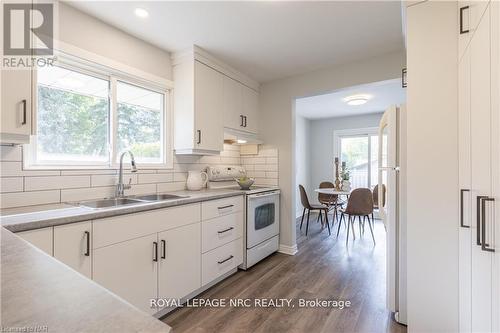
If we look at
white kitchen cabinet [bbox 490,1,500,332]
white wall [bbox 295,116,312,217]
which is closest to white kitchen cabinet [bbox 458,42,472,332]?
white kitchen cabinet [bbox 490,1,500,332]

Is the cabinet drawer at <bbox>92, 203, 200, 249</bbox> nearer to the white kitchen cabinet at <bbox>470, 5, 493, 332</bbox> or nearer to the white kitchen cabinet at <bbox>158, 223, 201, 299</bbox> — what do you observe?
the white kitchen cabinet at <bbox>158, 223, 201, 299</bbox>

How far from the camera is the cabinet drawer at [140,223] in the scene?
1.45m

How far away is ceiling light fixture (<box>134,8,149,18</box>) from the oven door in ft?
6.40

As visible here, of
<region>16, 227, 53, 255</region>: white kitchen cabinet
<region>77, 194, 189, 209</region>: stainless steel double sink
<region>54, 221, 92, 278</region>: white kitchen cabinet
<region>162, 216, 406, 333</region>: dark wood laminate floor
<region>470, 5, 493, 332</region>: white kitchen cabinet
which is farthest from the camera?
<region>77, 194, 189, 209</region>: stainless steel double sink

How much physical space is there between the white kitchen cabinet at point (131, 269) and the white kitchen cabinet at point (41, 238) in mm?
240

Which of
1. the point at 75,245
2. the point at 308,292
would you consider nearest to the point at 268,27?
the point at 75,245

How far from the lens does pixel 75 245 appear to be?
4.37ft

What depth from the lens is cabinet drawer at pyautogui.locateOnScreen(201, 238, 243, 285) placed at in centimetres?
220

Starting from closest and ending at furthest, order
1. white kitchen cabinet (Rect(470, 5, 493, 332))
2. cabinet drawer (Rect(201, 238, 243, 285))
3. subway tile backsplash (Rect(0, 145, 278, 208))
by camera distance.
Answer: white kitchen cabinet (Rect(470, 5, 493, 332)) < subway tile backsplash (Rect(0, 145, 278, 208)) < cabinet drawer (Rect(201, 238, 243, 285))

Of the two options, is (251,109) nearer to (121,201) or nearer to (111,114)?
(111,114)

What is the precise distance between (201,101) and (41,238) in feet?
5.98

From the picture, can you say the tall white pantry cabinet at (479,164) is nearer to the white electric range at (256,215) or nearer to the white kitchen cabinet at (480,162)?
the white kitchen cabinet at (480,162)

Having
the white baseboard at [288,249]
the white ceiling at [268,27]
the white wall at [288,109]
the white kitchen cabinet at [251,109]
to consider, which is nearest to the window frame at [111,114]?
the white ceiling at [268,27]

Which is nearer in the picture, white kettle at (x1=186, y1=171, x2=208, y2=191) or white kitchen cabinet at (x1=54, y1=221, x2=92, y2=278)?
white kitchen cabinet at (x1=54, y1=221, x2=92, y2=278)
